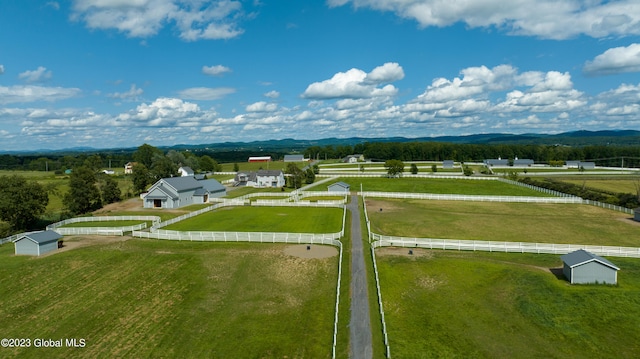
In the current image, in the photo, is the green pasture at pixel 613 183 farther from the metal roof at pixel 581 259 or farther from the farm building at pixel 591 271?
the farm building at pixel 591 271

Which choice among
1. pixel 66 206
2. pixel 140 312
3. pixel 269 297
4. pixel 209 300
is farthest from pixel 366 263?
pixel 66 206

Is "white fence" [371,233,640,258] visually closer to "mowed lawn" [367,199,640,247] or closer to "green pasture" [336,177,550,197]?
"mowed lawn" [367,199,640,247]

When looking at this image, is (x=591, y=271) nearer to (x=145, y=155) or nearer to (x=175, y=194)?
(x=175, y=194)

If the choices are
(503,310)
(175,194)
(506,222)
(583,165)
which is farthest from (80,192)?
(583,165)

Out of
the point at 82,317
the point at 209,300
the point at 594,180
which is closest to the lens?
the point at 82,317

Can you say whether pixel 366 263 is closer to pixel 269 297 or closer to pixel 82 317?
pixel 269 297

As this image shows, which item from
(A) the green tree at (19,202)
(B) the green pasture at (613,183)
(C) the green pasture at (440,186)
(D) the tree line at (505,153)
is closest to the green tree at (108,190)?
(A) the green tree at (19,202)
